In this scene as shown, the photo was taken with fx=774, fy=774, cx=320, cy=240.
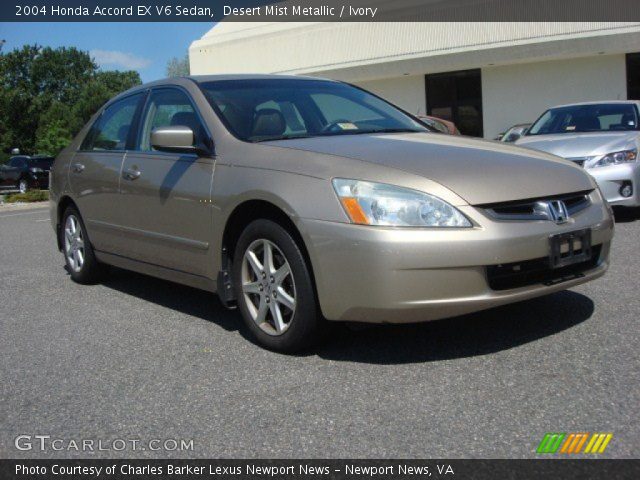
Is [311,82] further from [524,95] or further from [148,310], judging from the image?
[524,95]

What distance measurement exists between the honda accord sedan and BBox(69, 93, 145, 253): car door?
0.08m

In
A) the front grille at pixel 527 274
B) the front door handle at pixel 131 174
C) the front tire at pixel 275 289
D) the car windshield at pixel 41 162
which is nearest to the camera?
the front grille at pixel 527 274

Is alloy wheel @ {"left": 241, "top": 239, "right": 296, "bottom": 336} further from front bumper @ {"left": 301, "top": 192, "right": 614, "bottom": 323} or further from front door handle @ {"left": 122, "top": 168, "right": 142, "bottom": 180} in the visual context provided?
front door handle @ {"left": 122, "top": 168, "right": 142, "bottom": 180}

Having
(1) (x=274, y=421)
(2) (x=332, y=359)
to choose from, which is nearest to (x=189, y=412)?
(1) (x=274, y=421)

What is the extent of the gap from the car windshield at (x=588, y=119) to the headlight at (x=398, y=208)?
21.6 feet

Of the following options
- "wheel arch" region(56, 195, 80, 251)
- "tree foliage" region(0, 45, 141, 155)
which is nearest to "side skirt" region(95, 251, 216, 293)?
"wheel arch" region(56, 195, 80, 251)

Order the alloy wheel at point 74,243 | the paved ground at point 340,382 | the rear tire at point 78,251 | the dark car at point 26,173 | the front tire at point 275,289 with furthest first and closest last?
the dark car at point 26,173 → the alloy wheel at point 74,243 → the rear tire at point 78,251 → the front tire at point 275,289 → the paved ground at point 340,382

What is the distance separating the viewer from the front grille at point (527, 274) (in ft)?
12.1

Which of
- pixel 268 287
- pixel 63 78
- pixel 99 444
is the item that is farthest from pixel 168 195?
pixel 63 78

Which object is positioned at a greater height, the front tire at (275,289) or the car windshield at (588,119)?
the car windshield at (588,119)

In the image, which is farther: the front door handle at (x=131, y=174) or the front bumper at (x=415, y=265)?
the front door handle at (x=131, y=174)

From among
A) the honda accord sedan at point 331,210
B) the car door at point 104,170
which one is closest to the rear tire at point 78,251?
the car door at point 104,170

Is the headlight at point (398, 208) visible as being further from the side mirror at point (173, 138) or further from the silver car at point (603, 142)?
the silver car at point (603, 142)

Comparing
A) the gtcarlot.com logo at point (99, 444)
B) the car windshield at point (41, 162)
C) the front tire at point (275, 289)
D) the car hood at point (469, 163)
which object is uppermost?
the car windshield at point (41, 162)
